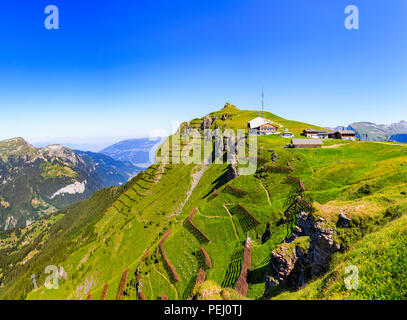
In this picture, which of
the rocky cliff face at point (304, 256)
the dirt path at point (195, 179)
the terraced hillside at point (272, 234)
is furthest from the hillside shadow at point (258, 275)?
the dirt path at point (195, 179)

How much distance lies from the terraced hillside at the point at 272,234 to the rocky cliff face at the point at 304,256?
0.12 metres

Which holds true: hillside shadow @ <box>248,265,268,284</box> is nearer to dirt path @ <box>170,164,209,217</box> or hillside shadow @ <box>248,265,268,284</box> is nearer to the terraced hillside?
the terraced hillside

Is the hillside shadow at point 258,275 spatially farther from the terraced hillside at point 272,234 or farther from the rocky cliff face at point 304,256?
the rocky cliff face at point 304,256

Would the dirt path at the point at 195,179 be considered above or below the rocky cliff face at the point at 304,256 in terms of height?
below

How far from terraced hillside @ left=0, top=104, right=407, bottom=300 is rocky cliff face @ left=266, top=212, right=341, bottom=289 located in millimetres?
122

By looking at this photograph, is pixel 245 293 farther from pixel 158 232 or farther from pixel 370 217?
pixel 158 232

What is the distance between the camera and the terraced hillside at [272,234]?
17703 millimetres

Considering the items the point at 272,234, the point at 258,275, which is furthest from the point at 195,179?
the point at 258,275

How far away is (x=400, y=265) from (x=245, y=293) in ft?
89.2

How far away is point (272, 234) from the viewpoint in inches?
1620

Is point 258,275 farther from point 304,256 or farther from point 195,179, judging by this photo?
point 195,179

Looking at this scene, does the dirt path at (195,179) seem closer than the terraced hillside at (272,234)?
No
